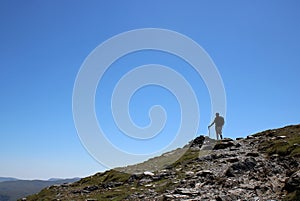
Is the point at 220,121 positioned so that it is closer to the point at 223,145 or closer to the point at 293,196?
the point at 223,145

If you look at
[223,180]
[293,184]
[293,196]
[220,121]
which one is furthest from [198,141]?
[293,196]

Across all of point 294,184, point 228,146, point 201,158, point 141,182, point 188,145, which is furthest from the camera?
point 188,145

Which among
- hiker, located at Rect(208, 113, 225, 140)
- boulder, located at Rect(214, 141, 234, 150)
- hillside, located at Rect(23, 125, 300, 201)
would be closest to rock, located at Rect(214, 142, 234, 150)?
boulder, located at Rect(214, 141, 234, 150)

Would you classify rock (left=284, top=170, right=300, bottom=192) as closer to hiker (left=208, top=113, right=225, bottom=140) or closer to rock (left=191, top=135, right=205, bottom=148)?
hiker (left=208, top=113, right=225, bottom=140)

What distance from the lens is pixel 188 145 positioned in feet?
189

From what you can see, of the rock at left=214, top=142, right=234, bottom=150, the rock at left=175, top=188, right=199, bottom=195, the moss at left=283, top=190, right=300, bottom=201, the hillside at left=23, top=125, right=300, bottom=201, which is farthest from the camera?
the rock at left=214, top=142, right=234, bottom=150

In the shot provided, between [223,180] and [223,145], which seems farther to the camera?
[223,145]

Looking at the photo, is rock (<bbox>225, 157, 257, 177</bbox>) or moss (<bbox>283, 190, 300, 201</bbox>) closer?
moss (<bbox>283, 190, 300, 201</bbox>)

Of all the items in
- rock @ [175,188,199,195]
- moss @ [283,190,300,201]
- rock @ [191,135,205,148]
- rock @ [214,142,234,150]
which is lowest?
moss @ [283,190,300,201]

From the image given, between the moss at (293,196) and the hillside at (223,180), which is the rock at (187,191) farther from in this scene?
the moss at (293,196)

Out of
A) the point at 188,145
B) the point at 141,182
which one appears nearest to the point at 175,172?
the point at 141,182

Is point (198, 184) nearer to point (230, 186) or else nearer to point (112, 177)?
point (230, 186)

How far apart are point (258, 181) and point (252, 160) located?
612cm

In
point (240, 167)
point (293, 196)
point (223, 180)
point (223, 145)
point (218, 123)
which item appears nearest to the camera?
point (293, 196)
